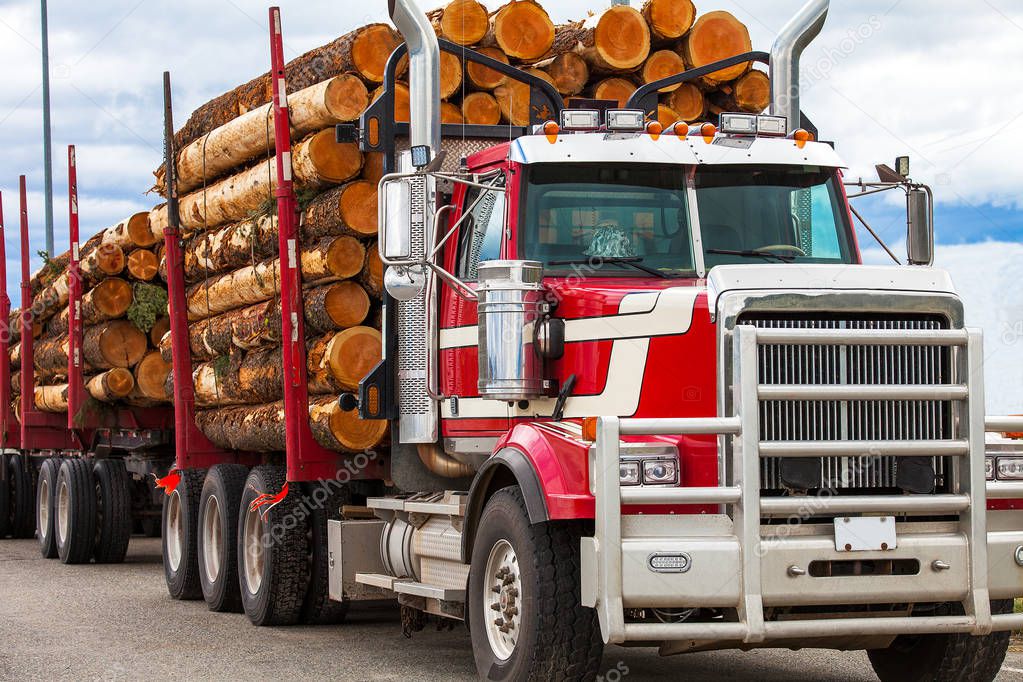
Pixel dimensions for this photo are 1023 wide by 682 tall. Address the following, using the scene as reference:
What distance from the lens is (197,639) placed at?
1103 cm

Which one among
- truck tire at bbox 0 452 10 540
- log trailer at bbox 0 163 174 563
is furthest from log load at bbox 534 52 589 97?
truck tire at bbox 0 452 10 540

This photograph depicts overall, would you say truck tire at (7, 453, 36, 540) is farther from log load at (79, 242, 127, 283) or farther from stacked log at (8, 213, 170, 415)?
log load at (79, 242, 127, 283)

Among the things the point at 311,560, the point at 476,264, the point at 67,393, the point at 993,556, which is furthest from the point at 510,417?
the point at 67,393

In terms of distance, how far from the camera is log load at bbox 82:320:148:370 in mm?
16828

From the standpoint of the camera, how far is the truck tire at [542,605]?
295 inches

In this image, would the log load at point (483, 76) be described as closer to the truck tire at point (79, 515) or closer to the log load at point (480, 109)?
the log load at point (480, 109)

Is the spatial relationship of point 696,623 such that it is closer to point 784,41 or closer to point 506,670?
point 506,670

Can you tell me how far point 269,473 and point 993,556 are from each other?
5.97 m

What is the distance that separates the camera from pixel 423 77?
9.64m

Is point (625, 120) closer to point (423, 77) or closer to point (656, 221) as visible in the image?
point (656, 221)

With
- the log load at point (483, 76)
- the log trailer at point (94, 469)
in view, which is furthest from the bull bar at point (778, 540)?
the log trailer at point (94, 469)

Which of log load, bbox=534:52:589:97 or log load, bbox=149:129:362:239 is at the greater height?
log load, bbox=534:52:589:97

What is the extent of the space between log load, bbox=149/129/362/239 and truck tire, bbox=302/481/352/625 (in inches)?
84.7

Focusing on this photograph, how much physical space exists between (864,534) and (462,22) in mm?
5027
